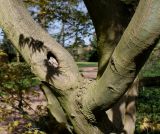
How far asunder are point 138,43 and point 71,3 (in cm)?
525

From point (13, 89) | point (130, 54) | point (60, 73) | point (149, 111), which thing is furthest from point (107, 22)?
point (149, 111)

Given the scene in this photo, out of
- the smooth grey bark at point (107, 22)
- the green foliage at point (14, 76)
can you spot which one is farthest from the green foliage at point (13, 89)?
the smooth grey bark at point (107, 22)

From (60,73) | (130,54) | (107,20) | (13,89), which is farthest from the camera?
(13,89)

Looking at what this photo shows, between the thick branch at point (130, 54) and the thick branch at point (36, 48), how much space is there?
38 cm

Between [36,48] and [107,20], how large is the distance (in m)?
0.76

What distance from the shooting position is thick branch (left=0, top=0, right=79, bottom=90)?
3146 mm

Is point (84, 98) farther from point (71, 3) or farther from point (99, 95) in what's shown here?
point (71, 3)

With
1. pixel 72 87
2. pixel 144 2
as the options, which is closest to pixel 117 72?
pixel 144 2

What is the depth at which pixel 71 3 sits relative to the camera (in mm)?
7234

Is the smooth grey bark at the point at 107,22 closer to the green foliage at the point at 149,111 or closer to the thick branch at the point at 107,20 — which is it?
the thick branch at the point at 107,20

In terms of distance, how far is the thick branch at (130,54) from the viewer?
6.55 ft

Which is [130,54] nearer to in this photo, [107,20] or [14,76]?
[107,20]

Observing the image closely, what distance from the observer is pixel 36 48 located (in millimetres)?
3172

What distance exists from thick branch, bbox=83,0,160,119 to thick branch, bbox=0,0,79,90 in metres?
0.38
